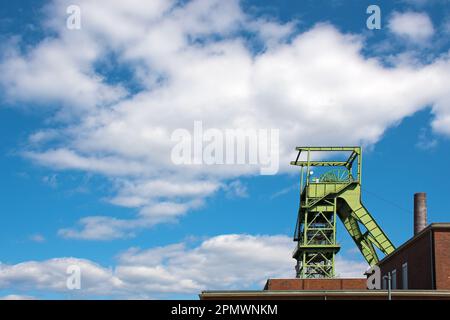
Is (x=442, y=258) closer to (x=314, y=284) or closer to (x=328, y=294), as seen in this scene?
(x=328, y=294)

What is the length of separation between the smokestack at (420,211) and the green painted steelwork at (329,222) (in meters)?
4.44

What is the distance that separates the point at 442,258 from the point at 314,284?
15.6 metres

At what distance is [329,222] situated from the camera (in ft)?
190

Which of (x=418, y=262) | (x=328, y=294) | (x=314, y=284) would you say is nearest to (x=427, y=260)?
(x=418, y=262)

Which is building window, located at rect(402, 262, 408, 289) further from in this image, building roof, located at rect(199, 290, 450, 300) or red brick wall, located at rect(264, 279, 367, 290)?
building roof, located at rect(199, 290, 450, 300)

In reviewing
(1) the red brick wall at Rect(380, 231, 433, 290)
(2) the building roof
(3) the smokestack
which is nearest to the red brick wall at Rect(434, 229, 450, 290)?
(1) the red brick wall at Rect(380, 231, 433, 290)

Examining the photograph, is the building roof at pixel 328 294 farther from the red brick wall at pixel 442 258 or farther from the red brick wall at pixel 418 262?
the red brick wall at pixel 418 262

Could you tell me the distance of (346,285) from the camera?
53.2m

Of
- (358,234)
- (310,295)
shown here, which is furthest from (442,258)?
(358,234)

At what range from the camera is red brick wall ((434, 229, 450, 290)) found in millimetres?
38781

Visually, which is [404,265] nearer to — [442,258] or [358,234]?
[442,258]

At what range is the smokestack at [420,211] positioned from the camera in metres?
52.2

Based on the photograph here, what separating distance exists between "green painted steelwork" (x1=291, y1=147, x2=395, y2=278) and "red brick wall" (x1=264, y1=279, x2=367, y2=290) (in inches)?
127
